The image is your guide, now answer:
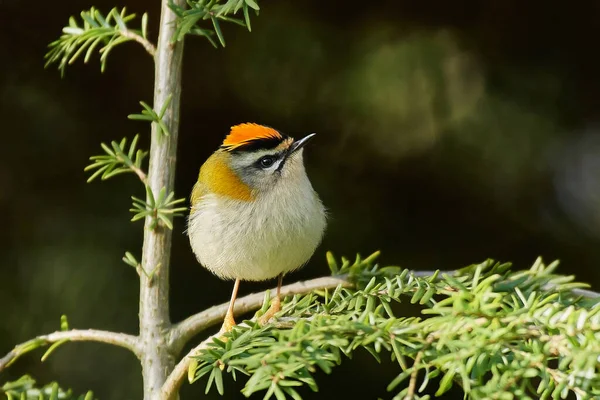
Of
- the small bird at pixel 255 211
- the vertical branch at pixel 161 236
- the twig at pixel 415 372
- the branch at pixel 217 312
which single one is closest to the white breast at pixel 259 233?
the small bird at pixel 255 211

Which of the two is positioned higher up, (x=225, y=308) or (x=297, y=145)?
(x=297, y=145)

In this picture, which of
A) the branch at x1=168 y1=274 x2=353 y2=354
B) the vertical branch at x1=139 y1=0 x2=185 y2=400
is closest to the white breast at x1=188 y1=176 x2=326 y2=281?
the branch at x1=168 y1=274 x2=353 y2=354

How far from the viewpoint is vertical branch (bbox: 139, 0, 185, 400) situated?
1001 millimetres

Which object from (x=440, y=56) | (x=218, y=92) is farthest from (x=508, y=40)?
(x=218, y=92)

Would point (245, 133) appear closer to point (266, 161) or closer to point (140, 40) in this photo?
point (266, 161)

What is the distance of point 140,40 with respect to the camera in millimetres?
1078

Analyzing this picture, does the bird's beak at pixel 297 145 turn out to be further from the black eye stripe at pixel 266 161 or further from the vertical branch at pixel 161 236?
the vertical branch at pixel 161 236

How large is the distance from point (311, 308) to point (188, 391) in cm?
87

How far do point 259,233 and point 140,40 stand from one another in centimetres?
38

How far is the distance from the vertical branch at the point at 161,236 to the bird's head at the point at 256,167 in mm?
312

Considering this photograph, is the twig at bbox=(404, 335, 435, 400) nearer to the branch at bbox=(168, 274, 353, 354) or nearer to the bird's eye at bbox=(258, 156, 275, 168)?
the branch at bbox=(168, 274, 353, 354)

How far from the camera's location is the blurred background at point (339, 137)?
5.52 feet

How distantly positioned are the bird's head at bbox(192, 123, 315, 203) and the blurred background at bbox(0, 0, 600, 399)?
12.6 inches

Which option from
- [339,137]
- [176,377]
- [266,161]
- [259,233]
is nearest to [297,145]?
[266,161]
